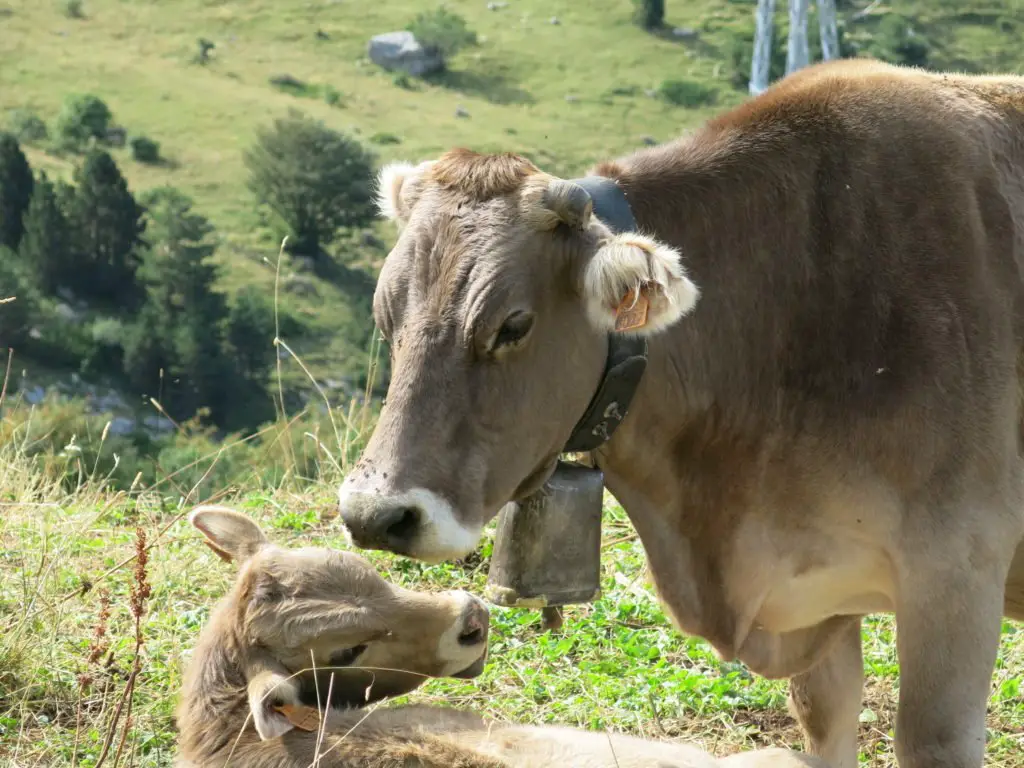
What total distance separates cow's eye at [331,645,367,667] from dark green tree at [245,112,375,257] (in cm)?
6673

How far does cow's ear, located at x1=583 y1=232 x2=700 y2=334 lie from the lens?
3871mm

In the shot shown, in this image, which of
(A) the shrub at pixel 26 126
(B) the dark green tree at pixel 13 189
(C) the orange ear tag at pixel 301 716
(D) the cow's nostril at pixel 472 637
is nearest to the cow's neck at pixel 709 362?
(D) the cow's nostril at pixel 472 637

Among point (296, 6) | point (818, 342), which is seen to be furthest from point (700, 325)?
point (296, 6)

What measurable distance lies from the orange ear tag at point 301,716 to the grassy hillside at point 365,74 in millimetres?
60724

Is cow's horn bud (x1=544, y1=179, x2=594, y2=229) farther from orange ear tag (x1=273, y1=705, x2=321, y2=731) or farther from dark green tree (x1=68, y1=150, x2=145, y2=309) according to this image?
dark green tree (x1=68, y1=150, x2=145, y2=309)

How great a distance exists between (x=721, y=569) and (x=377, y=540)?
137 centimetres

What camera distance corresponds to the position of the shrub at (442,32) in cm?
8688

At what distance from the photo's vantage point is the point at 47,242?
67.6m

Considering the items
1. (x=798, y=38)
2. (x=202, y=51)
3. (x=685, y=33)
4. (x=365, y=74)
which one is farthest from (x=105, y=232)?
(x=685, y=33)

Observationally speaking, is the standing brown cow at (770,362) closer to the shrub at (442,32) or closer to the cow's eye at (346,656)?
the cow's eye at (346,656)

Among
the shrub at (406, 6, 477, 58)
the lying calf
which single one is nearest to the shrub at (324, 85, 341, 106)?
the shrub at (406, 6, 477, 58)

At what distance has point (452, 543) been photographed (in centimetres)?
385

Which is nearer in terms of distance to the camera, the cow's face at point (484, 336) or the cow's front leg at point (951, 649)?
the cow's face at point (484, 336)

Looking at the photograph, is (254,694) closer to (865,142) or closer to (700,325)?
(700,325)
